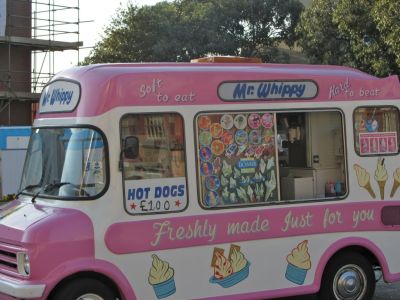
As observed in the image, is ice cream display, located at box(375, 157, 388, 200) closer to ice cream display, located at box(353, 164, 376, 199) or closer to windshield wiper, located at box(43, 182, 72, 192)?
ice cream display, located at box(353, 164, 376, 199)

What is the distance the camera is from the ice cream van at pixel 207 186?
568cm

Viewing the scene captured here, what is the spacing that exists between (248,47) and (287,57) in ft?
7.04

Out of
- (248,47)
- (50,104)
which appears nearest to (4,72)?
(248,47)

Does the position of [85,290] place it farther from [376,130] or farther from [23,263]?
[376,130]

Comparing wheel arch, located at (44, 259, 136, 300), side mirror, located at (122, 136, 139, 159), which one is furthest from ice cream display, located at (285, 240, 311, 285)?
side mirror, located at (122, 136, 139, 159)

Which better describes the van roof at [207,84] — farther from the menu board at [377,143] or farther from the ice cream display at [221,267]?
the ice cream display at [221,267]

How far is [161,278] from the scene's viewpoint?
233 inches

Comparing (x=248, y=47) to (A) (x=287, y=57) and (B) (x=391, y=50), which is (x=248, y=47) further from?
(B) (x=391, y=50)

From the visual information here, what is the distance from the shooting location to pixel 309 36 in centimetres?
2494

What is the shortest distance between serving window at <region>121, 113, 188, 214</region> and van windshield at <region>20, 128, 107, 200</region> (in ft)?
0.78

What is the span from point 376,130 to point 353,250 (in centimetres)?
135

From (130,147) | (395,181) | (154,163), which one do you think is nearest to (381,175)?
(395,181)

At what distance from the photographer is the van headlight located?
5.41 metres

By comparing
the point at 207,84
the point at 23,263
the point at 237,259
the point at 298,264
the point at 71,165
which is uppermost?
the point at 207,84
